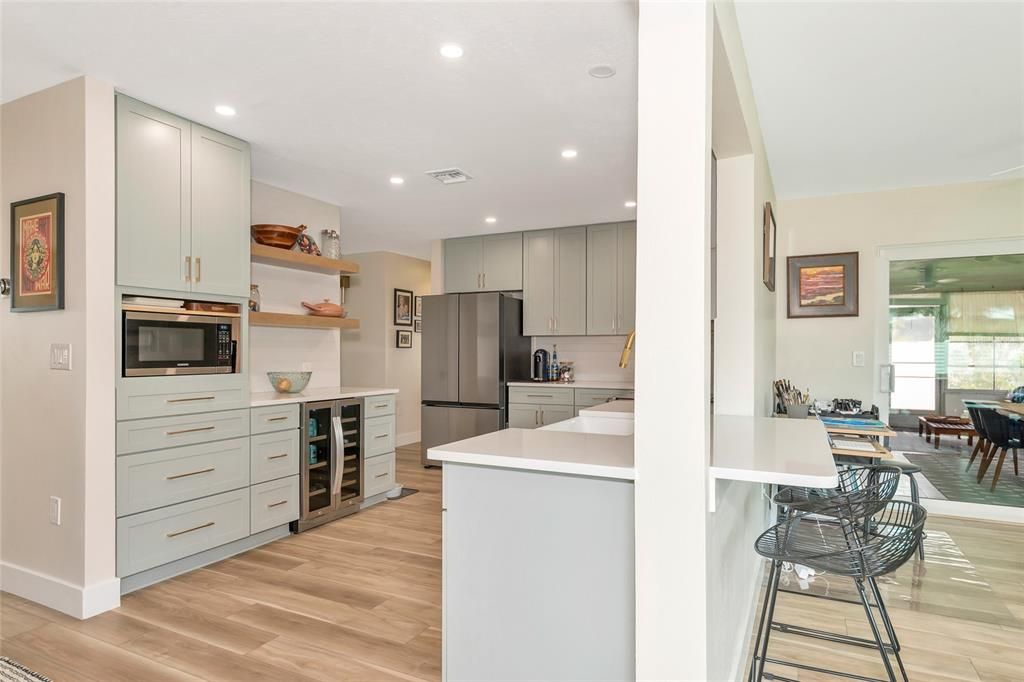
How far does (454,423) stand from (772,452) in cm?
449

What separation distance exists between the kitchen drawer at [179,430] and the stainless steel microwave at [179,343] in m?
0.25

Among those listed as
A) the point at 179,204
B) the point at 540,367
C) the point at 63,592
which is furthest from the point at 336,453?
the point at 540,367

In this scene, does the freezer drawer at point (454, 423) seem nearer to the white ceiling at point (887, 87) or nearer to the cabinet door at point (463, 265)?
the cabinet door at point (463, 265)

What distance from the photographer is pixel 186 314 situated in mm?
3203

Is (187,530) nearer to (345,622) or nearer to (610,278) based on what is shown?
(345,622)

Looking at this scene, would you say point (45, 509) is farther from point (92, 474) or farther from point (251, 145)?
point (251, 145)

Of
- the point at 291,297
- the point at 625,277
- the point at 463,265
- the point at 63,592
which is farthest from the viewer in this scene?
the point at 463,265

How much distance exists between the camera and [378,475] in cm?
465

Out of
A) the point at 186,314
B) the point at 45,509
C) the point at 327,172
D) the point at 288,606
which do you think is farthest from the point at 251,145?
the point at 288,606

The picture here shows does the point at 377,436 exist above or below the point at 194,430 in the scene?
below

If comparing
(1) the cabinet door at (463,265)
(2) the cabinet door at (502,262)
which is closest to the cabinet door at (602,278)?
(2) the cabinet door at (502,262)

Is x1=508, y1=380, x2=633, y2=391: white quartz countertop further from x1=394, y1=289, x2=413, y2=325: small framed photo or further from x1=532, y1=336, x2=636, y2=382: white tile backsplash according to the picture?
x1=394, y1=289, x2=413, y2=325: small framed photo

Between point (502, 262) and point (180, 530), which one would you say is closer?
point (180, 530)

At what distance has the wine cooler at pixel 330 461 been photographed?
3.96m
